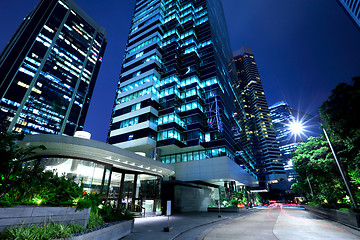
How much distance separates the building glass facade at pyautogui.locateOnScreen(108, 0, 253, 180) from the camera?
1607 inches

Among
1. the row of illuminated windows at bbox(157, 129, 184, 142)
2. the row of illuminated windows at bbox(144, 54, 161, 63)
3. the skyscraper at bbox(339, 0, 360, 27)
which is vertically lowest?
the row of illuminated windows at bbox(157, 129, 184, 142)

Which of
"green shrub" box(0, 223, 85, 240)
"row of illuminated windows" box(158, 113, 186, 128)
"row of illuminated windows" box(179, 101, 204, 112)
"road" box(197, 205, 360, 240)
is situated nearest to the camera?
"green shrub" box(0, 223, 85, 240)

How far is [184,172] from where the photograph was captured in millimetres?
39688

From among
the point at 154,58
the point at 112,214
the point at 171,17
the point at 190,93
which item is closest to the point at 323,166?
the point at 112,214

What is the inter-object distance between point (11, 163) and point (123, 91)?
4792 centimetres

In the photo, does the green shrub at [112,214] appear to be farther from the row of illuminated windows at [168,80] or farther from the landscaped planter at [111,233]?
the row of illuminated windows at [168,80]

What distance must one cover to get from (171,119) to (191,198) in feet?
63.0

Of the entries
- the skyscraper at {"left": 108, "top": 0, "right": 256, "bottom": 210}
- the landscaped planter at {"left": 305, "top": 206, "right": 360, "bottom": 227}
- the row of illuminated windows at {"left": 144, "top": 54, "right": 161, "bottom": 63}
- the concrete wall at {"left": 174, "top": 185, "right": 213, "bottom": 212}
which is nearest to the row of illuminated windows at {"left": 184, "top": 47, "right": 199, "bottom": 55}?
the skyscraper at {"left": 108, "top": 0, "right": 256, "bottom": 210}

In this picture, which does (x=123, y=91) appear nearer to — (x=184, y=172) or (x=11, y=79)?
(x=184, y=172)

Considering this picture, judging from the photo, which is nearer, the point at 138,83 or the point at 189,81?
the point at 189,81

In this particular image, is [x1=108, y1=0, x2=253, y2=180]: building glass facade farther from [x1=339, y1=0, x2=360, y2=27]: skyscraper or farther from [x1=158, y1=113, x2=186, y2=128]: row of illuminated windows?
[x1=339, y1=0, x2=360, y2=27]: skyscraper

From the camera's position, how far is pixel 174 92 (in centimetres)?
4375

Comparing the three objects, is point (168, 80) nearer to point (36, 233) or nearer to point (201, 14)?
point (201, 14)

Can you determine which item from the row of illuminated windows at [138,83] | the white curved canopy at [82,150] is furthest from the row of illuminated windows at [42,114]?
the white curved canopy at [82,150]
